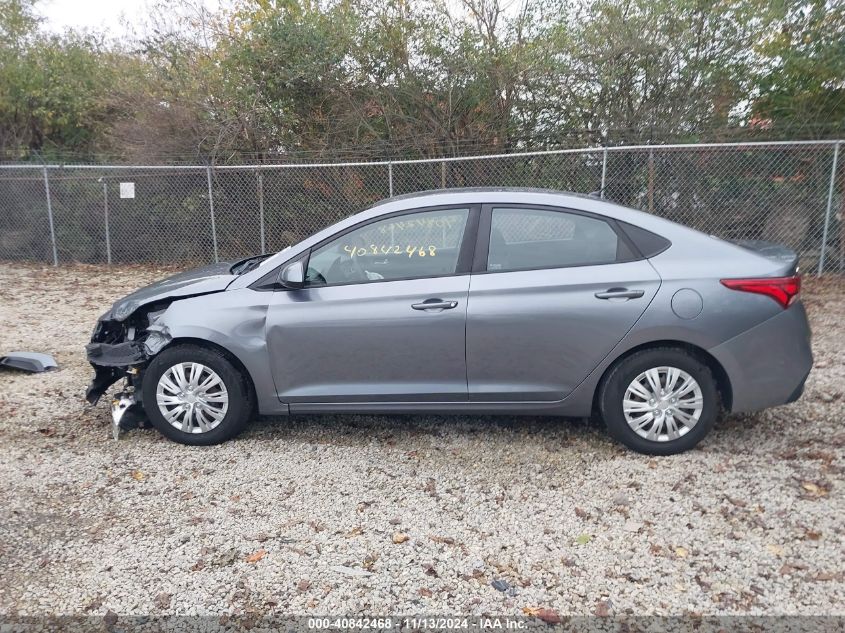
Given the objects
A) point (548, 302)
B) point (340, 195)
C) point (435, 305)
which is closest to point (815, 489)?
point (548, 302)

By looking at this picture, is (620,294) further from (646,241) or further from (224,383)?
(224,383)

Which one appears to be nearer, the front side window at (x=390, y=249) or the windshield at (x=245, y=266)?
the front side window at (x=390, y=249)

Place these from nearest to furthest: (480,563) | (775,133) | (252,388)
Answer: (480,563) < (252,388) < (775,133)

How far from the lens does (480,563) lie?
329 cm

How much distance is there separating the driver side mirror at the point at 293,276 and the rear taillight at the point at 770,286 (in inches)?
103

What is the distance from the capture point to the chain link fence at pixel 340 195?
9.56 meters

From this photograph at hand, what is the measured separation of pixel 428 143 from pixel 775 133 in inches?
207

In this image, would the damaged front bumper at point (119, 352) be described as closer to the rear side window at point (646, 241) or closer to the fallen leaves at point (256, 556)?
the fallen leaves at point (256, 556)

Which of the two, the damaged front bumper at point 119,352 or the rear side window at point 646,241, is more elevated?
the rear side window at point 646,241

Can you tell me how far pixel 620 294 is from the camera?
4.20 m

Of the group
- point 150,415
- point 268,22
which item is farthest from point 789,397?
point 268,22

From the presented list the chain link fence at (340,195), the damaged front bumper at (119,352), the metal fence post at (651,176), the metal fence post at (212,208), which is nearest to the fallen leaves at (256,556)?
the damaged front bumper at (119,352)

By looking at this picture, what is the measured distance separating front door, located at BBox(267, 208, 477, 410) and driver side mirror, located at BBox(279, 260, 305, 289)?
0.07 meters

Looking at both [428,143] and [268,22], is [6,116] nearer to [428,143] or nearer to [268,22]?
[268,22]
